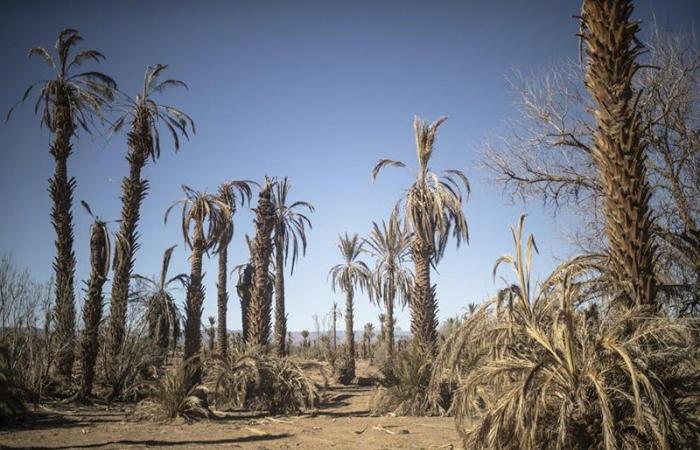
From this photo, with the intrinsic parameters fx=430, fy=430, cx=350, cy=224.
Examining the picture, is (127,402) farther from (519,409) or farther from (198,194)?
(519,409)

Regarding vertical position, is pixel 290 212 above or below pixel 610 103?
above

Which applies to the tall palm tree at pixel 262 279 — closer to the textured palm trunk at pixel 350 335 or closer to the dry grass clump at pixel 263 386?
the dry grass clump at pixel 263 386

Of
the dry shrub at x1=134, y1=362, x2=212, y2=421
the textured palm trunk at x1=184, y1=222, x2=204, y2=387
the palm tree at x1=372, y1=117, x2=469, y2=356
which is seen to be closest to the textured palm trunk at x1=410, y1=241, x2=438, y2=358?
the palm tree at x1=372, y1=117, x2=469, y2=356

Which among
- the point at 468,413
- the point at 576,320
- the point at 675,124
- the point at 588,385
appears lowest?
the point at 468,413

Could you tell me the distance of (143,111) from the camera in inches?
639

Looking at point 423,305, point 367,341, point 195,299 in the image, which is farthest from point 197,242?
point 367,341

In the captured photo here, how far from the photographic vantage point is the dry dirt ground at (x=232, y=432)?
766 cm

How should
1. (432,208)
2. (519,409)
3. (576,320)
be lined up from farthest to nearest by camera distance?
(432,208) → (576,320) → (519,409)

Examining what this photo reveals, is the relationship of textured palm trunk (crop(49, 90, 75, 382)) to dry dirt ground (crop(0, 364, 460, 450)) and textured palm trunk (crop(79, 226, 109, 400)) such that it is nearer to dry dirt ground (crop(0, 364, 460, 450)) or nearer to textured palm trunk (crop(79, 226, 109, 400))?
textured palm trunk (crop(79, 226, 109, 400))

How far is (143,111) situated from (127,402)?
10.3 metres

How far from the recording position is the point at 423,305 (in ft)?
53.2

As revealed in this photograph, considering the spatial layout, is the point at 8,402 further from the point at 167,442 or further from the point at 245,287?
the point at 245,287

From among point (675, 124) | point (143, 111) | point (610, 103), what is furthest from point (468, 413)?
point (143, 111)

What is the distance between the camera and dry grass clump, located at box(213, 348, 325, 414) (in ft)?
42.2
